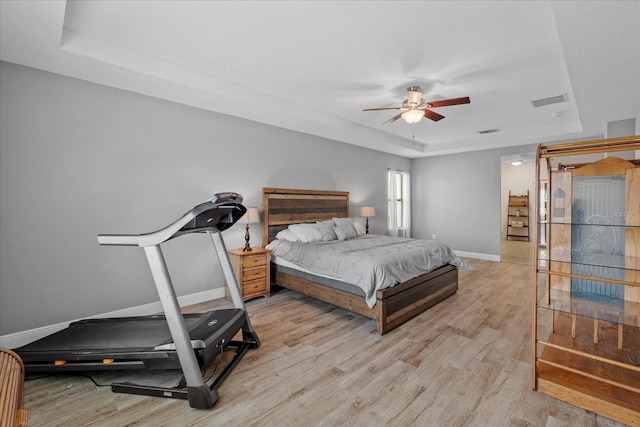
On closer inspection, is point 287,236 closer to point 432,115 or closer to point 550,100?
point 432,115

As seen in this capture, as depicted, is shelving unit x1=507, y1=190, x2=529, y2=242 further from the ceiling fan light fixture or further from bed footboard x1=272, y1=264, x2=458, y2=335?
the ceiling fan light fixture

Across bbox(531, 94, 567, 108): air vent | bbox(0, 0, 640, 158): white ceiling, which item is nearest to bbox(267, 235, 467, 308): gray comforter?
bbox(0, 0, 640, 158): white ceiling

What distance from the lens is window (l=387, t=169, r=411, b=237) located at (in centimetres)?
736

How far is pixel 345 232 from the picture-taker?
4.80 metres

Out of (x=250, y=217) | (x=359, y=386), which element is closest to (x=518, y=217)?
(x=250, y=217)

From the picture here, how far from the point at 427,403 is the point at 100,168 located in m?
3.84

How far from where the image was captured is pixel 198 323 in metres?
2.43

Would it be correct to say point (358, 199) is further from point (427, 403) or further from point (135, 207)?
point (427, 403)

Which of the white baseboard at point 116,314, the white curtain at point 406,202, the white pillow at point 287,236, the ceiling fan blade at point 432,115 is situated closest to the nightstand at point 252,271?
the white baseboard at point 116,314

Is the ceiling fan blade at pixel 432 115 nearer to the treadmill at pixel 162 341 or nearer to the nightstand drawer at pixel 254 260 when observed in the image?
the treadmill at pixel 162 341

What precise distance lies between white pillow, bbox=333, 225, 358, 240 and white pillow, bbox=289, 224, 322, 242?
1.36 ft

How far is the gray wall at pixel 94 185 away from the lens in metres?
2.72

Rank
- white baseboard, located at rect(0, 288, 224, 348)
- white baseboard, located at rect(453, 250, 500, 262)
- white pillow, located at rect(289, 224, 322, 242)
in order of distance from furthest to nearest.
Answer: white baseboard, located at rect(453, 250, 500, 262) < white pillow, located at rect(289, 224, 322, 242) < white baseboard, located at rect(0, 288, 224, 348)

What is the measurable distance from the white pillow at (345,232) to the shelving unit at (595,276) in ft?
9.40
